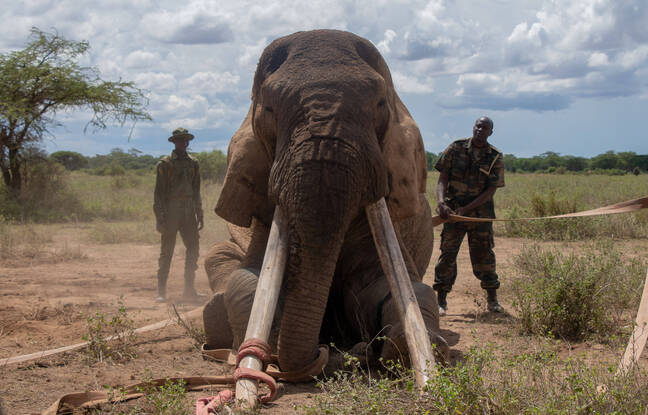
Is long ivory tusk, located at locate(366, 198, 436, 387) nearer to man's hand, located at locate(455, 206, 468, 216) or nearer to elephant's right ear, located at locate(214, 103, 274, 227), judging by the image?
elephant's right ear, located at locate(214, 103, 274, 227)

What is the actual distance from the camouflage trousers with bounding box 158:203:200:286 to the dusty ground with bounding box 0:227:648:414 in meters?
0.38

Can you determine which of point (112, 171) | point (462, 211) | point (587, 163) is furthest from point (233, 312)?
point (587, 163)

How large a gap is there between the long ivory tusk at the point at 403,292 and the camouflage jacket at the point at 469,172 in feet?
9.82

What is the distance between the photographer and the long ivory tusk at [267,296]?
3.20 m

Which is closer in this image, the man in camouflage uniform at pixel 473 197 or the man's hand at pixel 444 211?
the man's hand at pixel 444 211

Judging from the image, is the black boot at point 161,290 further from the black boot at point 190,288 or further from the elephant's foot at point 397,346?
the elephant's foot at point 397,346

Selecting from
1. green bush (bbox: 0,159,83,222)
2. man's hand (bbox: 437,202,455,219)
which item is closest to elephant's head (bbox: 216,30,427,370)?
man's hand (bbox: 437,202,455,219)

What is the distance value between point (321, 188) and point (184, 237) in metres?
5.61

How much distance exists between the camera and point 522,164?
63.1 m

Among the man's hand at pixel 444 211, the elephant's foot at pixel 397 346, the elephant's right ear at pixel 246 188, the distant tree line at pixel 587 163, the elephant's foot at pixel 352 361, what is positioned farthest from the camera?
the distant tree line at pixel 587 163

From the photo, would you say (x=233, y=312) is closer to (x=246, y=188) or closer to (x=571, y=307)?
(x=246, y=188)

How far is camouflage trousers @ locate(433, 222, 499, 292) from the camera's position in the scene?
22.0 feet

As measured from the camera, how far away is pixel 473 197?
22.2 ft

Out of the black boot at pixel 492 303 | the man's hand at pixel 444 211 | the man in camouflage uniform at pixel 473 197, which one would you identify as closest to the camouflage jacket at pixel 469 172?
the man in camouflage uniform at pixel 473 197
